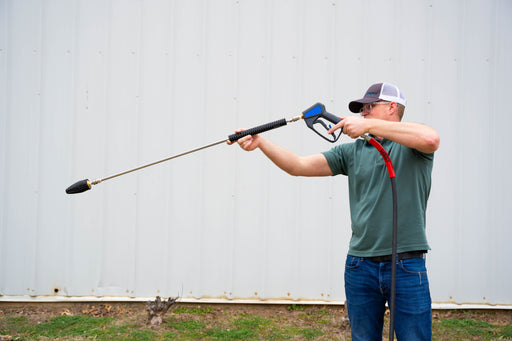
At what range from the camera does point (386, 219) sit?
1938 millimetres

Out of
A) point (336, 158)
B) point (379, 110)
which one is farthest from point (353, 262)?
point (379, 110)

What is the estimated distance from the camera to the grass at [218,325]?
3.16 m

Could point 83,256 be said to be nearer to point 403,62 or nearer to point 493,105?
point 403,62

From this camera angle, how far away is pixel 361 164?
2.10 m

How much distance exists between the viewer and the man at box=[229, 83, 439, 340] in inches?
71.4

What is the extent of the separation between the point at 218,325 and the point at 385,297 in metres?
1.92

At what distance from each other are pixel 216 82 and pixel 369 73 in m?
1.49

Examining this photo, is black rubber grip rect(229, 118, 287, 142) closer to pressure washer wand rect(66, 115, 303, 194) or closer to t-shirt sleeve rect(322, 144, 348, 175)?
pressure washer wand rect(66, 115, 303, 194)

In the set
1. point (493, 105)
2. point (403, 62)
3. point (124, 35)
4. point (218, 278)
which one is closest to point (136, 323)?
point (218, 278)

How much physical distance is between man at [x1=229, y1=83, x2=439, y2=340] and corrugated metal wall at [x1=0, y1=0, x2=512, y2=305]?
5.11 ft

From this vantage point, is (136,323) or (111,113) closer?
(136,323)

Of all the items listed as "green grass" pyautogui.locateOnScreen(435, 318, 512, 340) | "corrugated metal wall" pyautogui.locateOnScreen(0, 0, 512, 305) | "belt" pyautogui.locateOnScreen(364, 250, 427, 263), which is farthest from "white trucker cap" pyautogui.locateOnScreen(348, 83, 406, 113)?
"green grass" pyautogui.locateOnScreen(435, 318, 512, 340)

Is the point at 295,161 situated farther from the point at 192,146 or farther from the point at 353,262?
the point at 192,146

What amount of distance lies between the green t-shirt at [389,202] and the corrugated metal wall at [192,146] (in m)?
1.60
